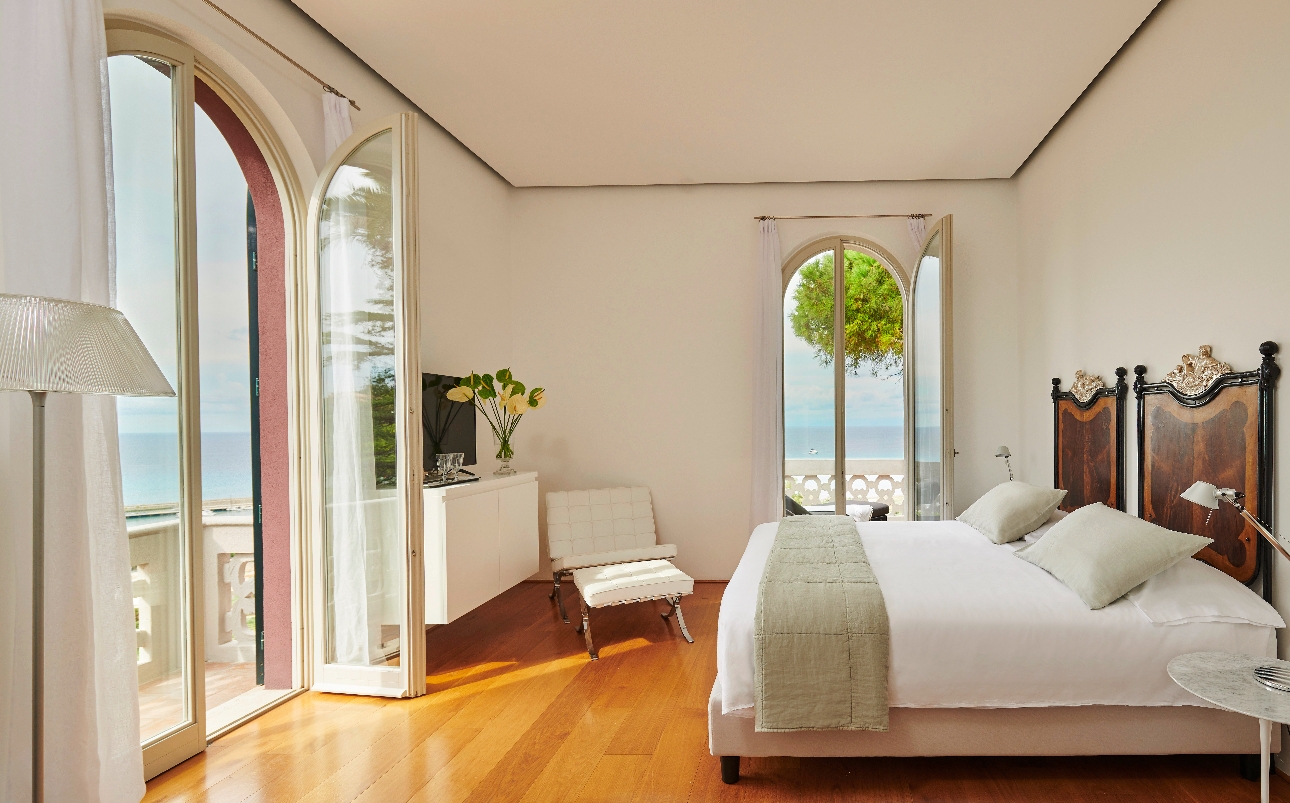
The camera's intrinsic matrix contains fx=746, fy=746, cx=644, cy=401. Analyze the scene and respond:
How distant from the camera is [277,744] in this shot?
9.07 ft

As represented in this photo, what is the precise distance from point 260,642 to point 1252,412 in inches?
160

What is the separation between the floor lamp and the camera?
153 cm

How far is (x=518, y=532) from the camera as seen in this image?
4457 millimetres

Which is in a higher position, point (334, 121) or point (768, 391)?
point (334, 121)

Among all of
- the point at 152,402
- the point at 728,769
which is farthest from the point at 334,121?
the point at 728,769

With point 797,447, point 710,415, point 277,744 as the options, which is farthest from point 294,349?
point 797,447

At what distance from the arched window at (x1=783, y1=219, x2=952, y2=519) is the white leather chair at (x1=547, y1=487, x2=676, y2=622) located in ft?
3.86

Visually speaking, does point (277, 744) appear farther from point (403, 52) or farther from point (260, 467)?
point (403, 52)

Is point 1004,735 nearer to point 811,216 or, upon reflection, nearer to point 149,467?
point 149,467

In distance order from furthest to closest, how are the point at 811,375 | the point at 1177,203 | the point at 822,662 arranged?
the point at 811,375, the point at 1177,203, the point at 822,662

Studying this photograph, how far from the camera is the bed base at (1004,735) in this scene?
2.39 metres

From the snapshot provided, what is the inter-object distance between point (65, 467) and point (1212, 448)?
150 inches

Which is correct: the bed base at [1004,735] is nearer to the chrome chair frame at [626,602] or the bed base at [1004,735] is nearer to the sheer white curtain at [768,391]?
the chrome chair frame at [626,602]

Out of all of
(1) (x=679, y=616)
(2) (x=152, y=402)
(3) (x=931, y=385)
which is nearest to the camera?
(2) (x=152, y=402)
